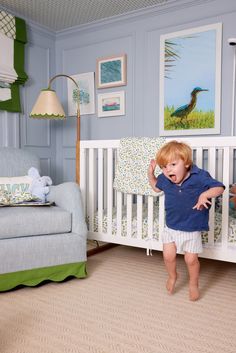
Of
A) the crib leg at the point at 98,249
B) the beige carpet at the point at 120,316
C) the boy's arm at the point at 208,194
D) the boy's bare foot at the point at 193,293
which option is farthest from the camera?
the crib leg at the point at 98,249

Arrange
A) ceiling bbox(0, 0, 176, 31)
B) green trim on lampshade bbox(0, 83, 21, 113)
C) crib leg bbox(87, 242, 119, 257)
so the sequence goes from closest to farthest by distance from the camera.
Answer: crib leg bbox(87, 242, 119, 257)
ceiling bbox(0, 0, 176, 31)
green trim on lampshade bbox(0, 83, 21, 113)

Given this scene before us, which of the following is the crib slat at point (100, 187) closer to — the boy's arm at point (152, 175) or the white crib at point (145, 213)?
the white crib at point (145, 213)

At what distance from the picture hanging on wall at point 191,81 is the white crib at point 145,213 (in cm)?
37

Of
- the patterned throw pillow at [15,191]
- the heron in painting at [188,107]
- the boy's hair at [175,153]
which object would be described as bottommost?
the patterned throw pillow at [15,191]

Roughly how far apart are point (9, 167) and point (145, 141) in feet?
3.21

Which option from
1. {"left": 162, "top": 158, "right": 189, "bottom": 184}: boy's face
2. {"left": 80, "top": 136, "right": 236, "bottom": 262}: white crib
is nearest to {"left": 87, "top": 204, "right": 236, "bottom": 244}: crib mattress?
{"left": 80, "top": 136, "right": 236, "bottom": 262}: white crib

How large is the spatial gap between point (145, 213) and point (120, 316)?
841 millimetres

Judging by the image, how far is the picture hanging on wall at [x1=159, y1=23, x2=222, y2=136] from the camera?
260 cm

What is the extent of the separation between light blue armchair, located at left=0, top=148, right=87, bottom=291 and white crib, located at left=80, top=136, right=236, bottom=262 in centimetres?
28

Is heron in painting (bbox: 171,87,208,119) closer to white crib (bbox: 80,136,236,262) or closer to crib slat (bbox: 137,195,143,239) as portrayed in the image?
white crib (bbox: 80,136,236,262)

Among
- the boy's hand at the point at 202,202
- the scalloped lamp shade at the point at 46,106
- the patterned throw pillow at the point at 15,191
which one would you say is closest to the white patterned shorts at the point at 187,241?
the boy's hand at the point at 202,202

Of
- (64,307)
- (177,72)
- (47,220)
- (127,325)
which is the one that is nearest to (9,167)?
(47,220)

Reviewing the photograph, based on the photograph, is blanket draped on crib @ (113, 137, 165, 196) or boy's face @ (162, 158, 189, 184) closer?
boy's face @ (162, 158, 189, 184)

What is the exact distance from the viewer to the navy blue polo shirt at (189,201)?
1.54 metres
